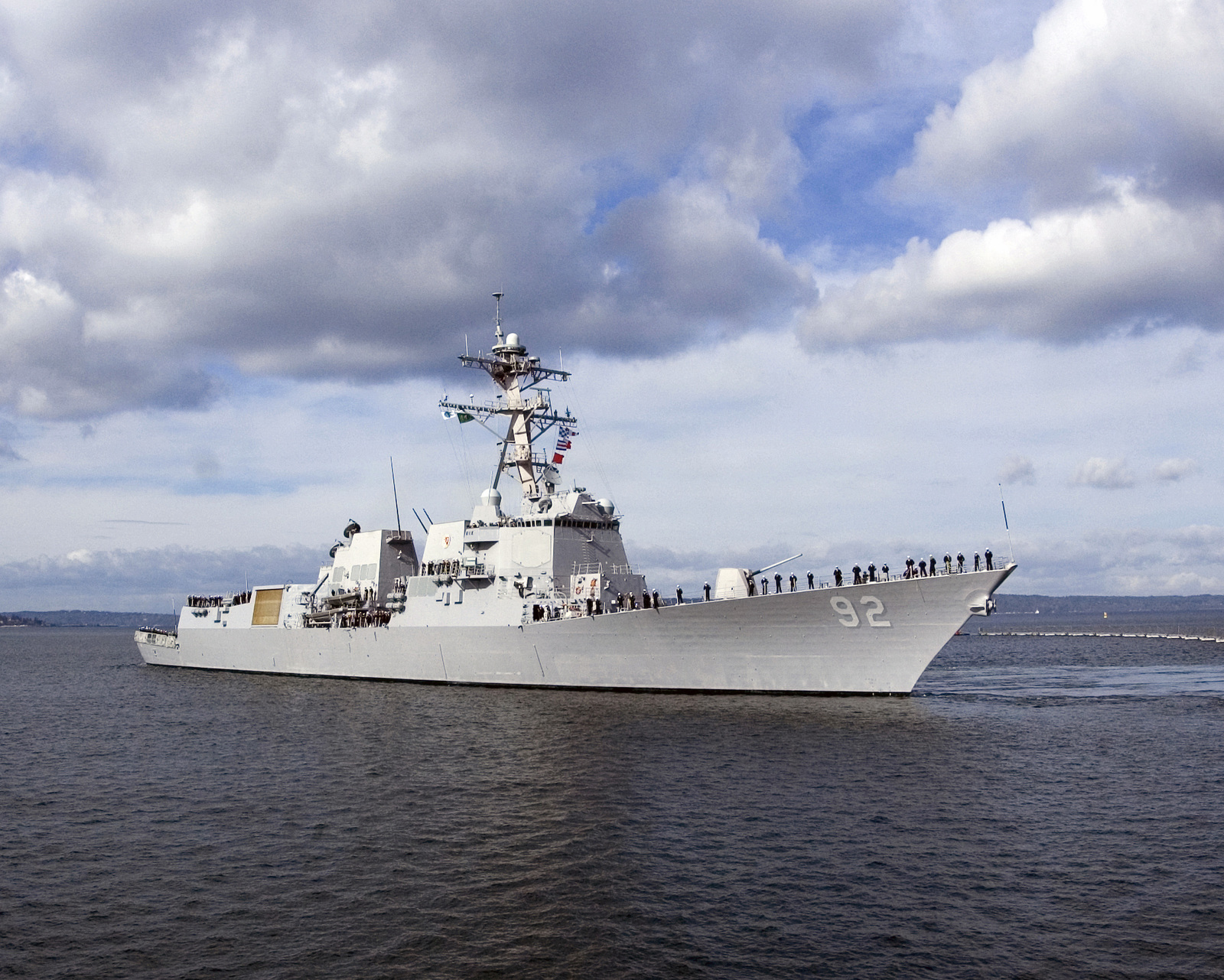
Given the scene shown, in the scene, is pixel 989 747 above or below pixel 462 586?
below

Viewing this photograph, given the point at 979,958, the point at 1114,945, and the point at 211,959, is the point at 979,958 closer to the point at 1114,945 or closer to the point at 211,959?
the point at 1114,945

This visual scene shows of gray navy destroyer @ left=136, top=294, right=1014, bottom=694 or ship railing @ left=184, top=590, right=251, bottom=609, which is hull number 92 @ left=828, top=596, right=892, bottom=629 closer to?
gray navy destroyer @ left=136, top=294, right=1014, bottom=694

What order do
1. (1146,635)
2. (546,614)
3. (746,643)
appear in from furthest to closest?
1. (1146,635)
2. (546,614)
3. (746,643)

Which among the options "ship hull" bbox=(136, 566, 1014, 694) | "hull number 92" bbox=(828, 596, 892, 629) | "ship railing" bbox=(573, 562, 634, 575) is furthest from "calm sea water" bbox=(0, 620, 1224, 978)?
"ship railing" bbox=(573, 562, 634, 575)

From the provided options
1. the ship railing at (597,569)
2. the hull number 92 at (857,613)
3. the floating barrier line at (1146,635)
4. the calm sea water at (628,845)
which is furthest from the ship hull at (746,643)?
the floating barrier line at (1146,635)

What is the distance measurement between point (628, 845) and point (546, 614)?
1682cm

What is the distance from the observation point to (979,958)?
9.77 meters

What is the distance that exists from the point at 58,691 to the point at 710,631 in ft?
107

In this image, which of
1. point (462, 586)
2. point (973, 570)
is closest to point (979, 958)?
point (973, 570)

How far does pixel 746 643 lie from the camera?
26906 millimetres

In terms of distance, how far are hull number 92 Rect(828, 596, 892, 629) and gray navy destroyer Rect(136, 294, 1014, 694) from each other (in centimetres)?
4

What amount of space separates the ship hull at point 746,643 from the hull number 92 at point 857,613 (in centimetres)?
3

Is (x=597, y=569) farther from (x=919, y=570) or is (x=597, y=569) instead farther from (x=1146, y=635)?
(x=1146, y=635)

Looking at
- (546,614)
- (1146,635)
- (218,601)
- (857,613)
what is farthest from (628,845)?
(1146,635)
